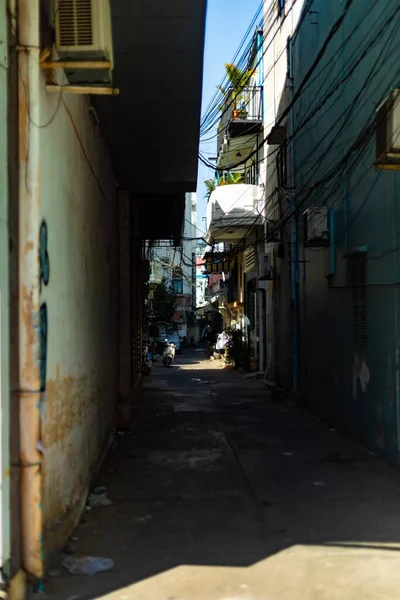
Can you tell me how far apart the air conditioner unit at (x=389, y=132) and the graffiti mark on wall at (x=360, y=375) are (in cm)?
317

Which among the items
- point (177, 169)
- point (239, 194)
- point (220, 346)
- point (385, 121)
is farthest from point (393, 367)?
point (220, 346)

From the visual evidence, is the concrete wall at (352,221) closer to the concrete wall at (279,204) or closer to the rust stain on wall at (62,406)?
the concrete wall at (279,204)

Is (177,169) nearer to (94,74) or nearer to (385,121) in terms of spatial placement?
(385,121)

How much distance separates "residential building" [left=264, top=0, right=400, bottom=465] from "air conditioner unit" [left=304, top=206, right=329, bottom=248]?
17 millimetres

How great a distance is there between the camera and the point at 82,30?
12.4ft

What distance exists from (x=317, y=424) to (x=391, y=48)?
582 centimetres

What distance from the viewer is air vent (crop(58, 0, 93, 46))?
3.76 m

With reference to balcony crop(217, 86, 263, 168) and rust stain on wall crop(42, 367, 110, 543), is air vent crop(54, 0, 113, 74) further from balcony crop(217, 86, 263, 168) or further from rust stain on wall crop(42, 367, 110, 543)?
balcony crop(217, 86, 263, 168)

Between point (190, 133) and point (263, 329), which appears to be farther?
point (263, 329)

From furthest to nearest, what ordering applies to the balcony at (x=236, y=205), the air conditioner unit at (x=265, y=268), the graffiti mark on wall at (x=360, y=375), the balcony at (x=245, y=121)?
the balcony at (x=245, y=121), the balcony at (x=236, y=205), the air conditioner unit at (x=265, y=268), the graffiti mark on wall at (x=360, y=375)

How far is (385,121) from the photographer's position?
5.29 metres

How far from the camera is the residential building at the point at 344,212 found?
6.69 m

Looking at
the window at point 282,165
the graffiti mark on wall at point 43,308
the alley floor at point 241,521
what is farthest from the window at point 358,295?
the window at point 282,165

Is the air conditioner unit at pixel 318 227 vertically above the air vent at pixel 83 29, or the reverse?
the air vent at pixel 83 29
